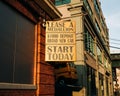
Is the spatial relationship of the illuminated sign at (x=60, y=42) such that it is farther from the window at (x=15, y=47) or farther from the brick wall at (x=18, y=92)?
the brick wall at (x=18, y=92)

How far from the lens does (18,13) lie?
9234mm

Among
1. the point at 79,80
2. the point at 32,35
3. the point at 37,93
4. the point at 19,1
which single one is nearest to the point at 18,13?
the point at 19,1

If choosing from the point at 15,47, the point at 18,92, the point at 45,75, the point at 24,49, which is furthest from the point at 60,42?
the point at 18,92

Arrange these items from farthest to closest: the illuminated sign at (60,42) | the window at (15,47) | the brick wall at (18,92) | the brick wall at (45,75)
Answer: the brick wall at (45,75), the illuminated sign at (60,42), the window at (15,47), the brick wall at (18,92)

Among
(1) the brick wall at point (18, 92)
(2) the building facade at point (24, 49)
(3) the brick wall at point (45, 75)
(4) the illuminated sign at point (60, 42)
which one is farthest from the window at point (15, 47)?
(4) the illuminated sign at point (60, 42)

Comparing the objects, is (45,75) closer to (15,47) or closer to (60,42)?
(60,42)

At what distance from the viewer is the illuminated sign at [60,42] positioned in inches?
395

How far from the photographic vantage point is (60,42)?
1016 cm

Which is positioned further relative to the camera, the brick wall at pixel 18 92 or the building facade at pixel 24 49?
the building facade at pixel 24 49

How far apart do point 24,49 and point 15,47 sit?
79cm

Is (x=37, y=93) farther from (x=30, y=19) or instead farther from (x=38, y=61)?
(x=30, y=19)

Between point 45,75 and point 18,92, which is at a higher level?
point 45,75

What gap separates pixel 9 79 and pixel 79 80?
41.6 ft

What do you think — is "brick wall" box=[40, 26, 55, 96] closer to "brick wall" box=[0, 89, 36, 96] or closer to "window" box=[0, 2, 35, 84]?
"window" box=[0, 2, 35, 84]
